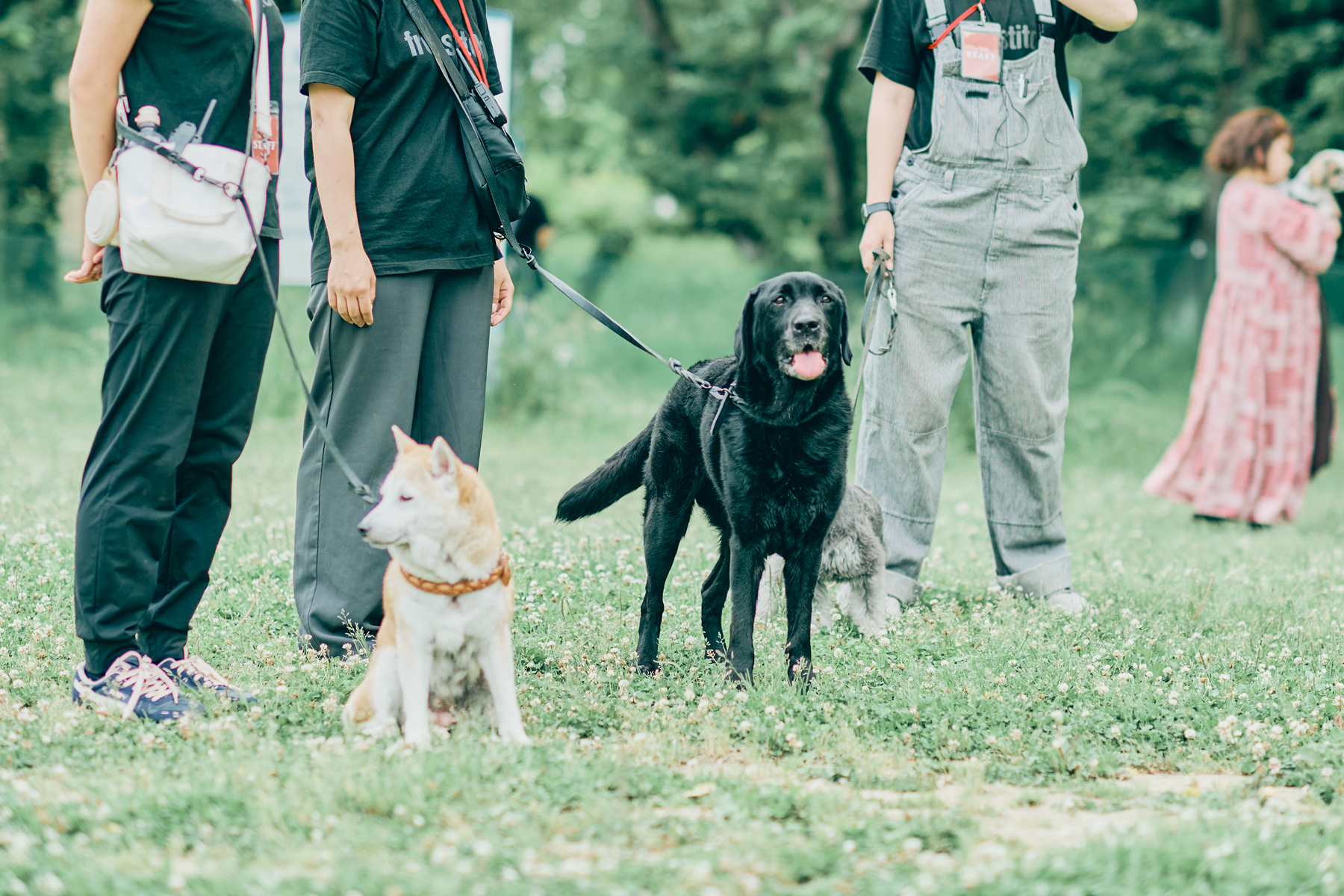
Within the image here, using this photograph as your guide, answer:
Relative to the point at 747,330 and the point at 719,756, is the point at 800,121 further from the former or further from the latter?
the point at 719,756

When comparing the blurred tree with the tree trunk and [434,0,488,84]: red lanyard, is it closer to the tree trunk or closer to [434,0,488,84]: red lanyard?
the tree trunk

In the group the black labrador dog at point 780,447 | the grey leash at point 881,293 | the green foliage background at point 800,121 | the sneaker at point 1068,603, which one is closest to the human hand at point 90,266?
the black labrador dog at point 780,447

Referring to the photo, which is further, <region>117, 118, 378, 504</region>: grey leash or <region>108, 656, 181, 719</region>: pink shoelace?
<region>108, 656, 181, 719</region>: pink shoelace

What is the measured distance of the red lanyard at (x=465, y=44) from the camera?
11.2 feet

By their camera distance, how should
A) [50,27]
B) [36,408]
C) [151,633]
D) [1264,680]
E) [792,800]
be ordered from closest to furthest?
[792,800] < [151,633] < [1264,680] < [36,408] < [50,27]

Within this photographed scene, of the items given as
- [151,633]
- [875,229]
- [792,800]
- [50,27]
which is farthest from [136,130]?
[50,27]

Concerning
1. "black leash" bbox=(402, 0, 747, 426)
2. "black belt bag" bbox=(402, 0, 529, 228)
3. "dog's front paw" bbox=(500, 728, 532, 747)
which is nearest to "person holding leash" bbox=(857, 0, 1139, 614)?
"black leash" bbox=(402, 0, 747, 426)

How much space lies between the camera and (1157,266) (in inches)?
452

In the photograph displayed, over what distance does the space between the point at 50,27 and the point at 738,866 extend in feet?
56.5

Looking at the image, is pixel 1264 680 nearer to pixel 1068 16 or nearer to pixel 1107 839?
pixel 1107 839

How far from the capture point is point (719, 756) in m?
2.94

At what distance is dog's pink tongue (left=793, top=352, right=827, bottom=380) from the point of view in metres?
3.33

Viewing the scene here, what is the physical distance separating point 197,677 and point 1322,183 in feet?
23.2

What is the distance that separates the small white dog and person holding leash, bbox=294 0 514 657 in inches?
224
